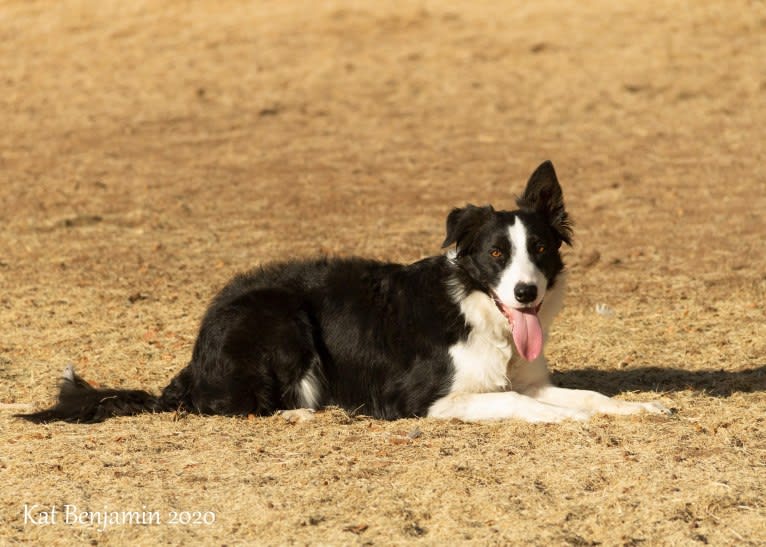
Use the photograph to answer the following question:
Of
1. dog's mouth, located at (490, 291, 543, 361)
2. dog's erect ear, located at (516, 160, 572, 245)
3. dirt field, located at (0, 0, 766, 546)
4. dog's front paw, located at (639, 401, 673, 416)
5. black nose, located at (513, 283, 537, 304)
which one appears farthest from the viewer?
dog's erect ear, located at (516, 160, 572, 245)

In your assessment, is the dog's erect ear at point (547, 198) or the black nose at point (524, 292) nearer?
the black nose at point (524, 292)

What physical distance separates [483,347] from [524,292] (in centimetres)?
54

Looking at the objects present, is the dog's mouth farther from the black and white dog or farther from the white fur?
the white fur

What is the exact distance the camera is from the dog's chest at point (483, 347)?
312 inches

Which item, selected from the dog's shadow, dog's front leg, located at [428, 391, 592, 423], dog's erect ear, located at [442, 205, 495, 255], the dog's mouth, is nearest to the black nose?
the dog's mouth

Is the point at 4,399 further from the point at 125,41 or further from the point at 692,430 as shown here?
the point at 125,41

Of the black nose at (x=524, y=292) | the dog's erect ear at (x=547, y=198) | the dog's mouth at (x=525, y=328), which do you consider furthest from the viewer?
the dog's erect ear at (x=547, y=198)

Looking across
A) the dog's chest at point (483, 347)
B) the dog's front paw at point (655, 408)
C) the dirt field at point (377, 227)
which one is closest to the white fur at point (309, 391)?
the dirt field at point (377, 227)

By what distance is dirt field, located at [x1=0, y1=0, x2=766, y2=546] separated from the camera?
20.7ft

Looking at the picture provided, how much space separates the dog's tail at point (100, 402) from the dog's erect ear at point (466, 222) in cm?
209

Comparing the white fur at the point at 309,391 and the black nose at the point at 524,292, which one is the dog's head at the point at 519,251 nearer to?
the black nose at the point at 524,292

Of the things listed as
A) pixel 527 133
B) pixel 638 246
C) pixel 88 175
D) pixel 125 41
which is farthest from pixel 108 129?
pixel 638 246

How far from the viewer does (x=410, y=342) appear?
811 cm

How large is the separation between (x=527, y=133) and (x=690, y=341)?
35.4ft
